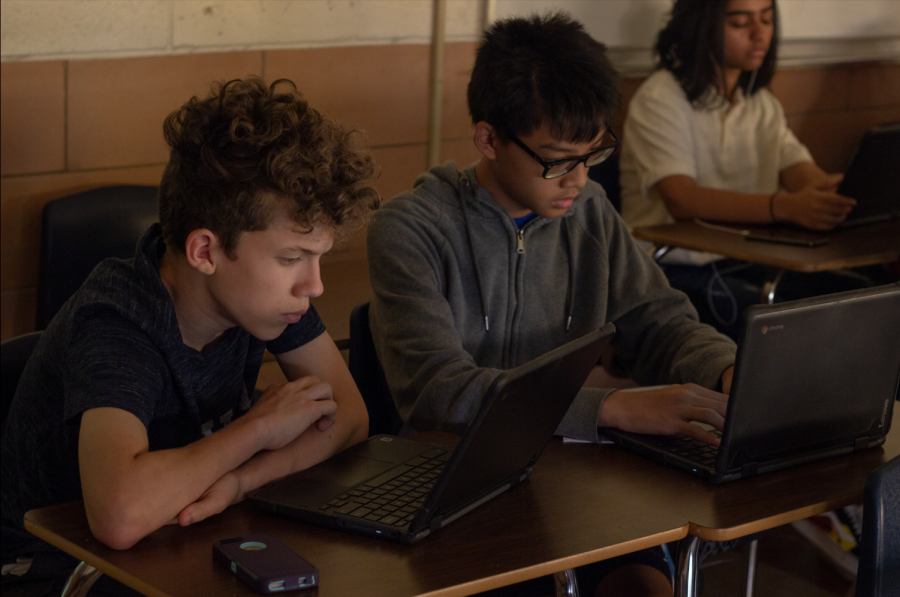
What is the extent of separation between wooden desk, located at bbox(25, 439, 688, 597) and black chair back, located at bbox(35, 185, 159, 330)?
1344 millimetres

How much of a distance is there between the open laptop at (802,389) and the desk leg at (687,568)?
0.11m

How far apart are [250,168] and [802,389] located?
78 centimetres

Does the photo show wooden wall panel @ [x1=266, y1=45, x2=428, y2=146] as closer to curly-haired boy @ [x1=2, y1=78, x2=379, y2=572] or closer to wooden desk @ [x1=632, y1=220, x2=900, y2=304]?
wooden desk @ [x1=632, y1=220, x2=900, y2=304]

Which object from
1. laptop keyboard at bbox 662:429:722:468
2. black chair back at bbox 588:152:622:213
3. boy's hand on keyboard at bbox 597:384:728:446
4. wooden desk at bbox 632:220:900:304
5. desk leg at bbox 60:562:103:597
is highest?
black chair back at bbox 588:152:622:213

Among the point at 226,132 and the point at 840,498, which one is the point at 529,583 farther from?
the point at 226,132

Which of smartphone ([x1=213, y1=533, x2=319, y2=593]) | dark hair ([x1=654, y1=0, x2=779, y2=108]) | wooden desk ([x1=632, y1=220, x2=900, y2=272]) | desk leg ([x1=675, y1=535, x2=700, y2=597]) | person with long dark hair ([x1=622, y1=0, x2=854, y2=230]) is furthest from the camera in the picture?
dark hair ([x1=654, y1=0, x2=779, y2=108])

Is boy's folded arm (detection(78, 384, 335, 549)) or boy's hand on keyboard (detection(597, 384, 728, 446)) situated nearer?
boy's folded arm (detection(78, 384, 335, 549))

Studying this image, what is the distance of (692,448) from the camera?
1.35 metres

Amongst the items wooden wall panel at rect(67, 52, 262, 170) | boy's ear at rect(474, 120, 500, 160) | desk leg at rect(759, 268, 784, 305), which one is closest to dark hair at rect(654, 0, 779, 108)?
desk leg at rect(759, 268, 784, 305)

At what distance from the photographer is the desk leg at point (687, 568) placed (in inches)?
47.1

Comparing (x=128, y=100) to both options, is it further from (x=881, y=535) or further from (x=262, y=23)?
(x=881, y=535)

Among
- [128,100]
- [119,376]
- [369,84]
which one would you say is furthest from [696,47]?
[119,376]

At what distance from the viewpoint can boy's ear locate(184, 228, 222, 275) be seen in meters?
1.26

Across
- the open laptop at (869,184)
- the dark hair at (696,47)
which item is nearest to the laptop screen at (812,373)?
the open laptop at (869,184)
